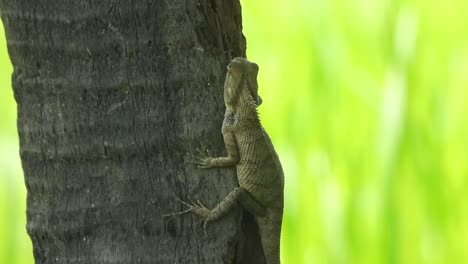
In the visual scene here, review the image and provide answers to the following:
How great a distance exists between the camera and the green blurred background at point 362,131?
14.9 ft

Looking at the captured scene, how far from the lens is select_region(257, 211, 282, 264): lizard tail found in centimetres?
293

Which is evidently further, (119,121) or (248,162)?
(248,162)

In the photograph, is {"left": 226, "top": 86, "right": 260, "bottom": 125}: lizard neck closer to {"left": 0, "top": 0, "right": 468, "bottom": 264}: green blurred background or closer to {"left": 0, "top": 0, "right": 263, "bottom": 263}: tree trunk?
{"left": 0, "top": 0, "right": 263, "bottom": 263}: tree trunk

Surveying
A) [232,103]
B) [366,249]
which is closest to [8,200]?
[366,249]

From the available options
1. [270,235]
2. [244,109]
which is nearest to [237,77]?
[244,109]

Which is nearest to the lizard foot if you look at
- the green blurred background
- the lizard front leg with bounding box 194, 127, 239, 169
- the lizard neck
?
the lizard front leg with bounding box 194, 127, 239, 169

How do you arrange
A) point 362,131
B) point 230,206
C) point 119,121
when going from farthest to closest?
point 362,131 → point 230,206 → point 119,121

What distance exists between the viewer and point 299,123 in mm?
4660

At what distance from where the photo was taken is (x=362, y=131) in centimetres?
465

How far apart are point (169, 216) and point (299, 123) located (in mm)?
2148

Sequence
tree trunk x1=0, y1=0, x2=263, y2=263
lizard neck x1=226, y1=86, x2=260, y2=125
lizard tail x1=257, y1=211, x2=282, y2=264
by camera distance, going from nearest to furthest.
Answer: tree trunk x1=0, y1=0, x2=263, y2=263
lizard neck x1=226, y1=86, x2=260, y2=125
lizard tail x1=257, y1=211, x2=282, y2=264

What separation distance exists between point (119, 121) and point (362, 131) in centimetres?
234

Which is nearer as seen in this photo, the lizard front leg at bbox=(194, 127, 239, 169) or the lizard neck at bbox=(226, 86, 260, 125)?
the lizard front leg at bbox=(194, 127, 239, 169)

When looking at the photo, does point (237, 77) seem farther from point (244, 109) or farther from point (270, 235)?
point (270, 235)
